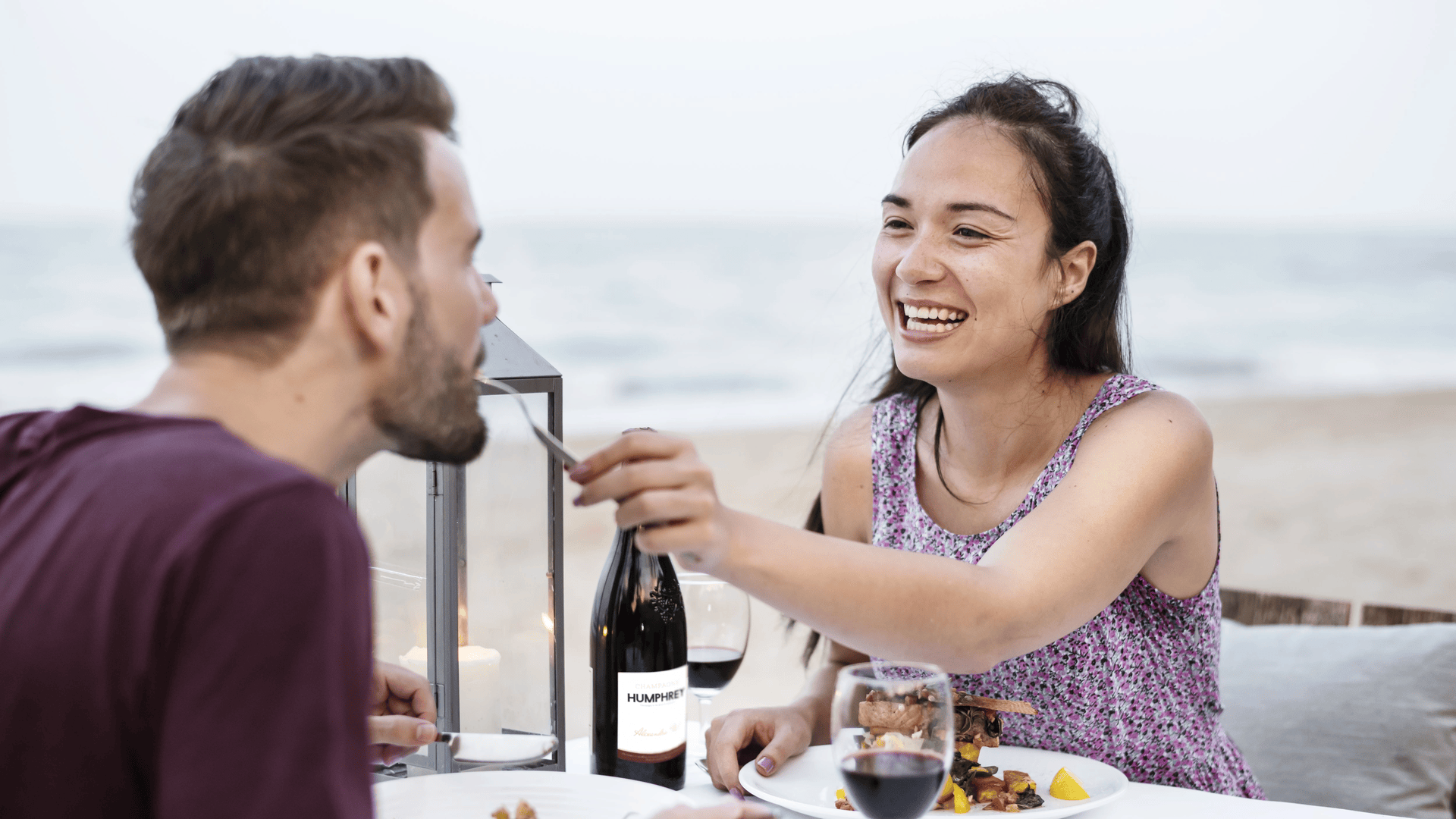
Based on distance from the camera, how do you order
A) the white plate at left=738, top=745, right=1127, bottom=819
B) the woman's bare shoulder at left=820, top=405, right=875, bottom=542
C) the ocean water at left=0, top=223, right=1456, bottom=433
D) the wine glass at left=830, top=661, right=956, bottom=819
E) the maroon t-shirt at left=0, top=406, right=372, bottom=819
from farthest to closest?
the ocean water at left=0, top=223, right=1456, bottom=433 → the woman's bare shoulder at left=820, top=405, right=875, bottom=542 → the white plate at left=738, top=745, right=1127, bottom=819 → the wine glass at left=830, top=661, right=956, bottom=819 → the maroon t-shirt at left=0, top=406, right=372, bottom=819

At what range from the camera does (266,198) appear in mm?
1079

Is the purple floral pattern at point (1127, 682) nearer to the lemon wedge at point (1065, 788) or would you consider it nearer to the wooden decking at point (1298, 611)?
the lemon wedge at point (1065, 788)

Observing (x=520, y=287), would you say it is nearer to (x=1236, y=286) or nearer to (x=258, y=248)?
(x=1236, y=286)

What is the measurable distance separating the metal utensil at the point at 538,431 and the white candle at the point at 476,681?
1.08ft

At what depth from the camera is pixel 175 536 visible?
0.78m

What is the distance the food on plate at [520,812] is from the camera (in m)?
1.41

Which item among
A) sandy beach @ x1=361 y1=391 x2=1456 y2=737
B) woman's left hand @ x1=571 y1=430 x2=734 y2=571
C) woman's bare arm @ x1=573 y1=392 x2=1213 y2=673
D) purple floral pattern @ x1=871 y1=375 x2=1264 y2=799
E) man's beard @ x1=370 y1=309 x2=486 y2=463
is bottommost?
sandy beach @ x1=361 y1=391 x2=1456 y2=737

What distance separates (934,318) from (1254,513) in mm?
7325

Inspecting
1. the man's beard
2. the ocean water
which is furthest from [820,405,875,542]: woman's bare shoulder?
the ocean water

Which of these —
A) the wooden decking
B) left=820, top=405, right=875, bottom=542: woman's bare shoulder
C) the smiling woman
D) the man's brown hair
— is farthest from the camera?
the wooden decking

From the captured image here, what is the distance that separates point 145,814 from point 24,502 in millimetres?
259

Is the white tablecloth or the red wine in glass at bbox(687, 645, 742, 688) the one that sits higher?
the red wine in glass at bbox(687, 645, 742, 688)

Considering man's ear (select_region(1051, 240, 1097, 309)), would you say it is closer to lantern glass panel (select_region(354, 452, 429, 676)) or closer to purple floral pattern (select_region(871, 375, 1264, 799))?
purple floral pattern (select_region(871, 375, 1264, 799))

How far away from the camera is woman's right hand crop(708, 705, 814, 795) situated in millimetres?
1647
